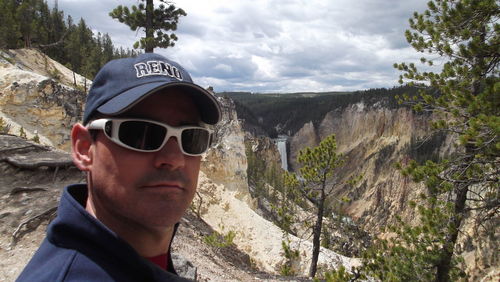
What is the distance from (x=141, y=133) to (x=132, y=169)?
144 millimetres

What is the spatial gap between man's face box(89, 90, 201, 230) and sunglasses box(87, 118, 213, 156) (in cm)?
3

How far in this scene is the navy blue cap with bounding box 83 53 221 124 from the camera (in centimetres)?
139

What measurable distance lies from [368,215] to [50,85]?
6882 cm

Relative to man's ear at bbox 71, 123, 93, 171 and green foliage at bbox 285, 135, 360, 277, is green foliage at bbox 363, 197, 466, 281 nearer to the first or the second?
green foliage at bbox 285, 135, 360, 277

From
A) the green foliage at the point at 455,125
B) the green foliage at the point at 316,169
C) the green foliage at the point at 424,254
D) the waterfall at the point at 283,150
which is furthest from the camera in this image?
the waterfall at the point at 283,150

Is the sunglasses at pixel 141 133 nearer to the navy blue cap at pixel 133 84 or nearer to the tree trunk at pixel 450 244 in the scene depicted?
the navy blue cap at pixel 133 84

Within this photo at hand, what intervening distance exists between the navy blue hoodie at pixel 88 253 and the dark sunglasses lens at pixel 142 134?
303mm

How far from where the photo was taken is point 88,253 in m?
1.16

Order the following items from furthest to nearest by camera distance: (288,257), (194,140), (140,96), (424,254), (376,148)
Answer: (376,148), (288,257), (424,254), (194,140), (140,96)

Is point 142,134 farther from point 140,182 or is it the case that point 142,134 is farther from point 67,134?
point 67,134

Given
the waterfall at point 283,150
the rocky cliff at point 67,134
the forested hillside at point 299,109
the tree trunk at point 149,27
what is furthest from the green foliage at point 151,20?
the waterfall at point 283,150

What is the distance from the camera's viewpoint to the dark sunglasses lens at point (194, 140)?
1.55 metres

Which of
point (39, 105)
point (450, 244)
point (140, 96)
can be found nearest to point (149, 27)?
point (39, 105)

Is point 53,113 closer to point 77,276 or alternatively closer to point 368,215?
point 77,276
